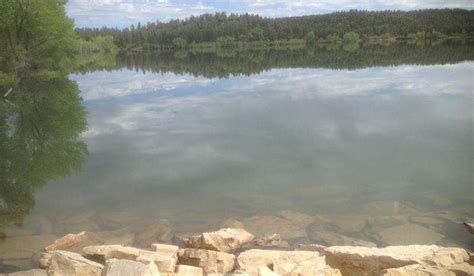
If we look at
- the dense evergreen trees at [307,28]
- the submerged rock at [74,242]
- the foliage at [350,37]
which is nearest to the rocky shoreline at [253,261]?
the submerged rock at [74,242]

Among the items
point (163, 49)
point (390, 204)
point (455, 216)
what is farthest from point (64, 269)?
point (163, 49)

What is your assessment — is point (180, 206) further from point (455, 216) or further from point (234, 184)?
point (455, 216)

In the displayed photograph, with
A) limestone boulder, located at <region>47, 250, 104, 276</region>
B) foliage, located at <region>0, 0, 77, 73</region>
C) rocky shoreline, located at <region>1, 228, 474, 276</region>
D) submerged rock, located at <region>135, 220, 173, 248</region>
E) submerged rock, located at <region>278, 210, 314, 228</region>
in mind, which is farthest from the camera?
foliage, located at <region>0, 0, 77, 73</region>

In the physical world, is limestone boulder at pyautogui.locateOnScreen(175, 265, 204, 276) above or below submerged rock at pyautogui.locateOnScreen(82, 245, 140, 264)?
above

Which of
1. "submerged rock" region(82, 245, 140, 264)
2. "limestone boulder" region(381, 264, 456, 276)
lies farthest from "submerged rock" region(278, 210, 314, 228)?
"submerged rock" region(82, 245, 140, 264)

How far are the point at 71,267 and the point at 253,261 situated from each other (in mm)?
3145

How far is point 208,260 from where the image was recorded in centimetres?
778

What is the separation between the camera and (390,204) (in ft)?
36.3

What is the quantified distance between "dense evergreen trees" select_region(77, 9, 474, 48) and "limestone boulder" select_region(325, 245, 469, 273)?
142 m

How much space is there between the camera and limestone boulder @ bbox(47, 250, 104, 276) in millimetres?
6977

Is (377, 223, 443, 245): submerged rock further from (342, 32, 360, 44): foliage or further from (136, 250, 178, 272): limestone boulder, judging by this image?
(342, 32, 360, 44): foliage

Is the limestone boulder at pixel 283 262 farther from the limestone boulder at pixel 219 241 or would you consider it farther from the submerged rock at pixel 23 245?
the submerged rock at pixel 23 245

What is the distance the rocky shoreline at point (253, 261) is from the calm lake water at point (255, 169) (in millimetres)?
1568

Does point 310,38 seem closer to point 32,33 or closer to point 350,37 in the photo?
point 350,37
